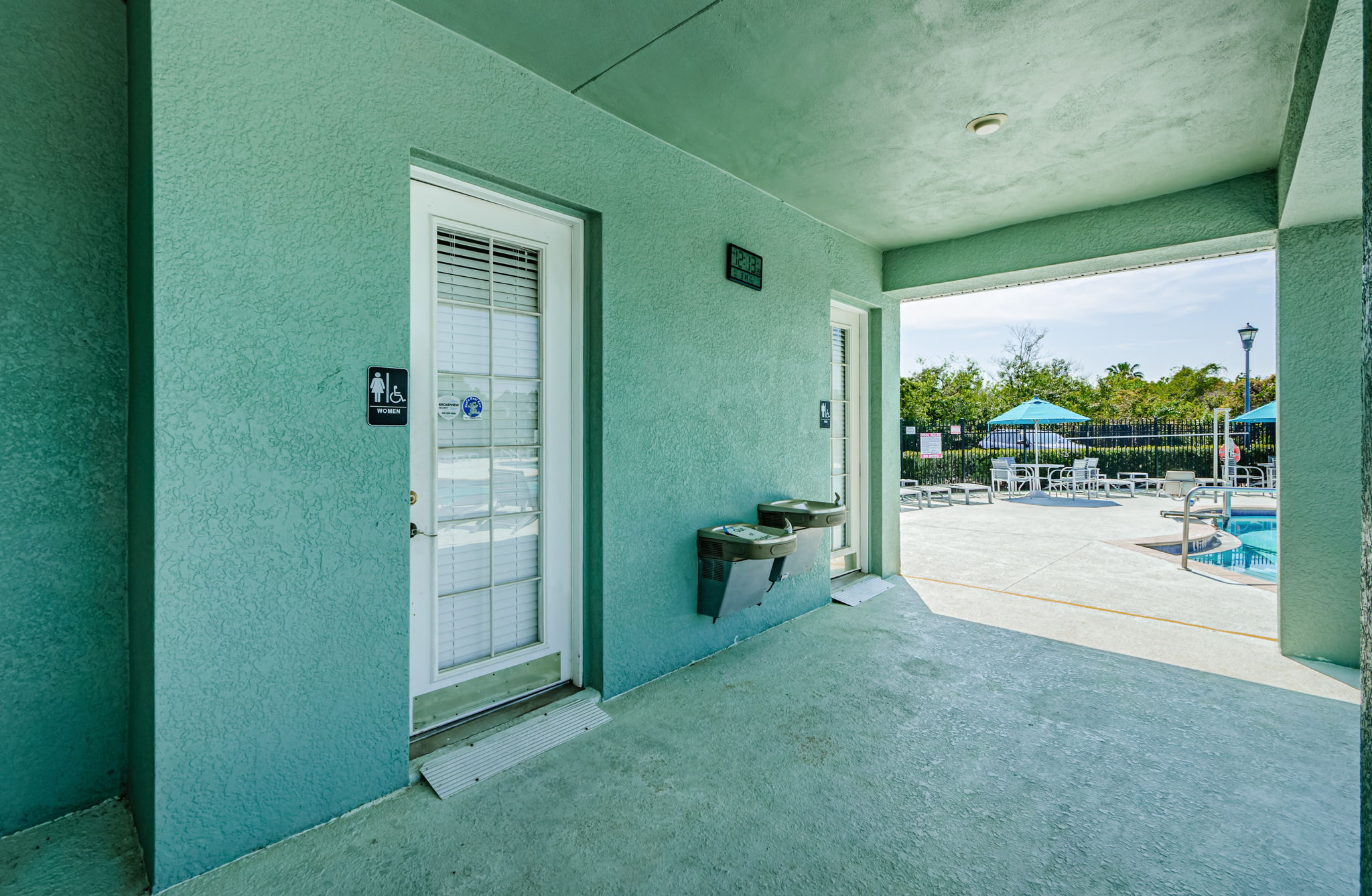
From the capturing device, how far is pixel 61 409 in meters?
1.89

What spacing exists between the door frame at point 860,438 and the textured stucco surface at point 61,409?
4.77 m

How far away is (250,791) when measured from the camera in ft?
5.90

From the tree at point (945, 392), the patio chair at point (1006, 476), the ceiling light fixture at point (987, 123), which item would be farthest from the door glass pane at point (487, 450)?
the tree at point (945, 392)

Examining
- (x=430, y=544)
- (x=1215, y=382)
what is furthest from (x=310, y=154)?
(x=1215, y=382)

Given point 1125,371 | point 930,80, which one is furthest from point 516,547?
point 1125,371

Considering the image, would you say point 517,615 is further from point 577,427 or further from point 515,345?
point 515,345

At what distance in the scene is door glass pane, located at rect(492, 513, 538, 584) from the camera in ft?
8.59

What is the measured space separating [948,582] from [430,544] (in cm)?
457

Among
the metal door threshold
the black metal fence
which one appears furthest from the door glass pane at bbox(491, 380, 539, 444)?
the black metal fence

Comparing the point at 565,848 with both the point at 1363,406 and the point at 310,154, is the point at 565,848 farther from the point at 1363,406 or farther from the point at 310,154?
the point at 310,154

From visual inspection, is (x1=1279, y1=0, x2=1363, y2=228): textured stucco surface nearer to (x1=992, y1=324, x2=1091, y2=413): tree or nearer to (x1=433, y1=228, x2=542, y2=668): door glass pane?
(x1=433, y1=228, x2=542, y2=668): door glass pane

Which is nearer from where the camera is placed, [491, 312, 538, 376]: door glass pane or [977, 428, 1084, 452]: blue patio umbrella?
[491, 312, 538, 376]: door glass pane

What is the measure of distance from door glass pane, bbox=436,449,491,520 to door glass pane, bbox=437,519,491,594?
0.05 meters

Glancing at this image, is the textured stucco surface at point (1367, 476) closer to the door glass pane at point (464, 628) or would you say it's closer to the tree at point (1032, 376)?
the door glass pane at point (464, 628)
